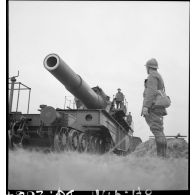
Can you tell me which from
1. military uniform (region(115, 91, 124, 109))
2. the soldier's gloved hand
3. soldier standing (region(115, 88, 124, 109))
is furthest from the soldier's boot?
military uniform (region(115, 91, 124, 109))

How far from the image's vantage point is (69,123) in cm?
886

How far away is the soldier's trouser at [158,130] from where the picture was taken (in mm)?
7223

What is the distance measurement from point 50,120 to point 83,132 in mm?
1156

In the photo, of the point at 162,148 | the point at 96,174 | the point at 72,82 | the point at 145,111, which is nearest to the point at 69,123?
the point at 72,82

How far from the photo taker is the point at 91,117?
9203 millimetres

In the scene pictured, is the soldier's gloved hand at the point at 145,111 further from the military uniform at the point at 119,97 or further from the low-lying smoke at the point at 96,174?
the military uniform at the point at 119,97

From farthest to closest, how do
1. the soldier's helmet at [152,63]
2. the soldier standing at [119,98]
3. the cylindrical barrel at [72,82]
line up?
the soldier standing at [119,98]
the cylindrical barrel at [72,82]
the soldier's helmet at [152,63]

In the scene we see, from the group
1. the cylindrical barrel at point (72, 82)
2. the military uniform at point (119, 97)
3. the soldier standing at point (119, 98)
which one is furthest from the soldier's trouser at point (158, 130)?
the cylindrical barrel at point (72, 82)

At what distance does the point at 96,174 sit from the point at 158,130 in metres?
1.35

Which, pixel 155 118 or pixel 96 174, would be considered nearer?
pixel 96 174

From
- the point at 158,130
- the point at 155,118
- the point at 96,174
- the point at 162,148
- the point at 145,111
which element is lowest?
the point at 96,174

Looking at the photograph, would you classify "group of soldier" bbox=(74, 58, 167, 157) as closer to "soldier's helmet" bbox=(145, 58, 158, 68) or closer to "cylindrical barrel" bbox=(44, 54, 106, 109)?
"soldier's helmet" bbox=(145, 58, 158, 68)

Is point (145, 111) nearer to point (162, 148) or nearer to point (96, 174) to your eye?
point (162, 148)

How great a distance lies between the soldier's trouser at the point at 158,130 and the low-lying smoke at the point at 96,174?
0.65ft
